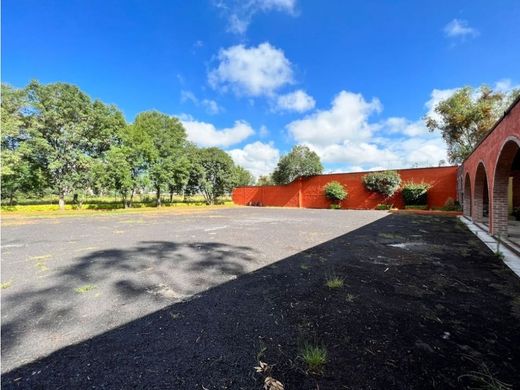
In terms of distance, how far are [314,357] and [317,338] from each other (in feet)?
1.12

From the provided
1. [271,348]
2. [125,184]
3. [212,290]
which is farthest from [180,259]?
[125,184]

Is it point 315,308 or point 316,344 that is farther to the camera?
point 315,308

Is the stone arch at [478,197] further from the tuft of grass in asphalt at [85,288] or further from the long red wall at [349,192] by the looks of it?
the tuft of grass in asphalt at [85,288]

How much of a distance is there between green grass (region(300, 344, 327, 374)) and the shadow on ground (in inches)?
1.7

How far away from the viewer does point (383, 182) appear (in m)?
18.8

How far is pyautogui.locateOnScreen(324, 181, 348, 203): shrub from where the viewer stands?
21.2 metres

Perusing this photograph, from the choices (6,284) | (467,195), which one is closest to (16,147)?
(6,284)

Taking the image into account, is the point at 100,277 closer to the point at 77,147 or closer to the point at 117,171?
the point at 117,171

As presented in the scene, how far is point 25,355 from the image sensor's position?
203 cm

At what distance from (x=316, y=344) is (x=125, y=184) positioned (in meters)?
21.5

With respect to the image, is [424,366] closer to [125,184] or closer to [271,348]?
[271,348]

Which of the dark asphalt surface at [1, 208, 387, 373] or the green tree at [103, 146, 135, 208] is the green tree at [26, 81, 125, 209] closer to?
the green tree at [103, 146, 135, 208]

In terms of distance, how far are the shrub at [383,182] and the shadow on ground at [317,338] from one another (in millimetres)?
16034

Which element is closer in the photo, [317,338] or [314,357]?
[314,357]
